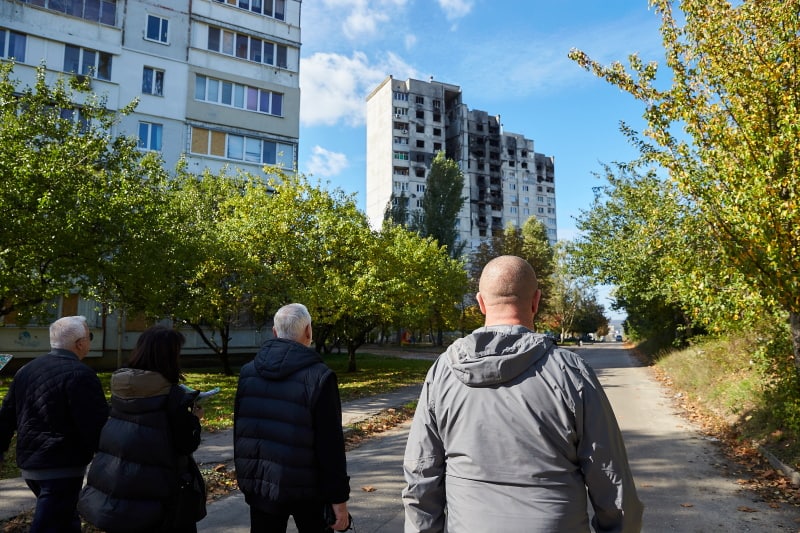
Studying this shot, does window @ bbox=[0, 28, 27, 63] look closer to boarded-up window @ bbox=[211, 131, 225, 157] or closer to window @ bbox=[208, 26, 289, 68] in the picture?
window @ bbox=[208, 26, 289, 68]

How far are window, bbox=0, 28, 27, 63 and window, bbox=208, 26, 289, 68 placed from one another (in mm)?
8126

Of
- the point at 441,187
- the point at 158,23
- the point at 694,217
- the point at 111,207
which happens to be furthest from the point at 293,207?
the point at 441,187

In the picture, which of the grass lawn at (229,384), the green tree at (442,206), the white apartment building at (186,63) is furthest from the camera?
the green tree at (442,206)

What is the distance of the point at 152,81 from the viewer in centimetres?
2680

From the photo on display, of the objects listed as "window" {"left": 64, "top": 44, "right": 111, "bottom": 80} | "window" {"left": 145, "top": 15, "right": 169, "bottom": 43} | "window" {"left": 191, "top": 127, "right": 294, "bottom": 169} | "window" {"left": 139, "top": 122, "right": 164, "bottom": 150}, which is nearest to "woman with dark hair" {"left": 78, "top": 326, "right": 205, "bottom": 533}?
"window" {"left": 191, "top": 127, "right": 294, "bottom": 169}

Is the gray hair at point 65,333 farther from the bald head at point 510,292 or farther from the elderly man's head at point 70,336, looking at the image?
the bald head at point 510,292

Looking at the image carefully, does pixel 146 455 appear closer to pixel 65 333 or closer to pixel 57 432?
pixel 57 432

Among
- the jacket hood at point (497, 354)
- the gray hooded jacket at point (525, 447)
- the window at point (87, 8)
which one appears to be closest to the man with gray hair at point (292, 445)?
the gray hooded jacket at point (525, 447)

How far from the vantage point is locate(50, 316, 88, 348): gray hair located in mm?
3816

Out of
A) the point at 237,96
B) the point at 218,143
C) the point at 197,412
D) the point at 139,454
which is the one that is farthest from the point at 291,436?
the point at 237,96

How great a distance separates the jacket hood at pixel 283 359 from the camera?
326cm

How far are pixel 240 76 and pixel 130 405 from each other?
28706mm

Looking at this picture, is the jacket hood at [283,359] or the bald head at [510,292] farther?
the jacket hood at [283,359]

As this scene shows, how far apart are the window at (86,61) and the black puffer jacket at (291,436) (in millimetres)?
26763
